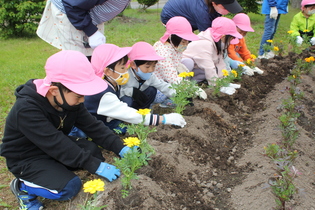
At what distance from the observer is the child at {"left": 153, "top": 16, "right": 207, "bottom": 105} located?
411cm

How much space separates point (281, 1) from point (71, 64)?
6186 millimetres

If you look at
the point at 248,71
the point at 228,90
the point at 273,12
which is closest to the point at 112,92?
the point at 228,90

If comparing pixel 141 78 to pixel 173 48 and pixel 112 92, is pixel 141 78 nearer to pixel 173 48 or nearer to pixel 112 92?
pixel 112 92

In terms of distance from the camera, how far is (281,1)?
6.81 meters

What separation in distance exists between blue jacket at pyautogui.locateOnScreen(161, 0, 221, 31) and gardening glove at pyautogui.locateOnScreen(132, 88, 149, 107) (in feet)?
6.14

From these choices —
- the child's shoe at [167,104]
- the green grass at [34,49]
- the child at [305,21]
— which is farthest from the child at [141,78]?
the child at [305,21]

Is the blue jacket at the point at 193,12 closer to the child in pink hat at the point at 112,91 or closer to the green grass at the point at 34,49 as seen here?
the child in pink hat at the point at 112,91

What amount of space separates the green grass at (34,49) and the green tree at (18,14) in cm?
42

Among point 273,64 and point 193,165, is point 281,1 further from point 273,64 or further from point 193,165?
point 193,165

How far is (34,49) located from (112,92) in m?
6.21

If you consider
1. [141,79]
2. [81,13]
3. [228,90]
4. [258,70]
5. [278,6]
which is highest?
[81,13]

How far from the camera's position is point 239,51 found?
6117mm

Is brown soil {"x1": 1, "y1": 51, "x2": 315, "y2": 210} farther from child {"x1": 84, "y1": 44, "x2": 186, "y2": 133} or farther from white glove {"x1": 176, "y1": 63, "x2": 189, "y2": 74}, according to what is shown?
white glove {"x1": 176, "y1": 63, "x2": 189, "y2": 74}

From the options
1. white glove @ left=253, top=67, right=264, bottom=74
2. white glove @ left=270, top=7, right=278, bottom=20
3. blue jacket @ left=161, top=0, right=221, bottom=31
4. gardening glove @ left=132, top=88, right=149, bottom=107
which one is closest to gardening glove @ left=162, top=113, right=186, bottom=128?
gardening glove @ left=132, top=88, right=149, bottom=107
